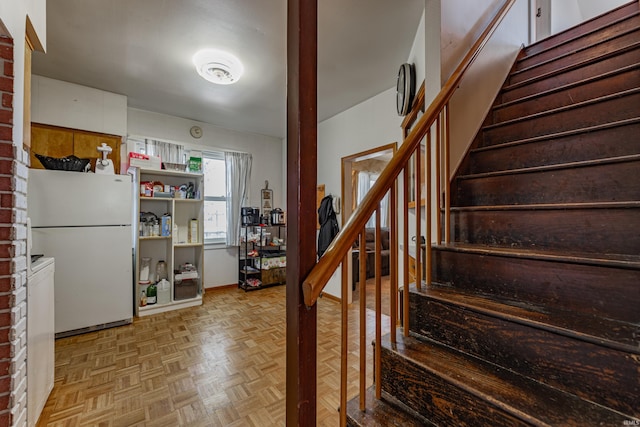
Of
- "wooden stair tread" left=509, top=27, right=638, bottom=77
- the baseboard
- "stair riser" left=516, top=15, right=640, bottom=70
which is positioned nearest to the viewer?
"wooden stair tread" left=509, top=27, right=638, bottom=77

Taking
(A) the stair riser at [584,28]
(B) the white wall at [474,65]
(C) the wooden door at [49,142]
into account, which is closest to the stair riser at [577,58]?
(B) the white wall at [474,65]

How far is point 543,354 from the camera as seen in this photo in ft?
2.86

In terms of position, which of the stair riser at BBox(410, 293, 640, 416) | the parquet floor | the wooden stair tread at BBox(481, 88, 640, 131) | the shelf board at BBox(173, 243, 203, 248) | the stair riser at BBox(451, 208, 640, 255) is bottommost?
the parquet floor

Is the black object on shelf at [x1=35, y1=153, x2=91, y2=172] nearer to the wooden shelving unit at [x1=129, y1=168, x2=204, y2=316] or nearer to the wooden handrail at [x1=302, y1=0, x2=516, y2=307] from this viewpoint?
the wooden shelving unit at [x1=129, y1=168, x2=204, y2=316]

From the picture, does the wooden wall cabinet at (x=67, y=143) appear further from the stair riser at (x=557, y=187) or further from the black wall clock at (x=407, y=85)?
the stair riser at (x=557, y=187)

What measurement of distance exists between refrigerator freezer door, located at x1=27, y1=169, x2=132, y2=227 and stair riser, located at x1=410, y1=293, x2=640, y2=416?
322 centimetres

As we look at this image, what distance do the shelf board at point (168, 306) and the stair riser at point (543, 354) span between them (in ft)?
10.8

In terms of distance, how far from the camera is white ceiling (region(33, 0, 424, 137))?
1.90 metres

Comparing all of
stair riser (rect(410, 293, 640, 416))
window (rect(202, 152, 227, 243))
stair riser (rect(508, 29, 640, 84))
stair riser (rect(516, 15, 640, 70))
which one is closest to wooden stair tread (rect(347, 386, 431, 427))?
stair riser (rect(410, 293, 640, 416))

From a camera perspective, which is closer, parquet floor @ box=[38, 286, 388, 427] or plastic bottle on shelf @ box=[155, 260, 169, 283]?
parquet floor @ box=[38, 286, 388, 427]

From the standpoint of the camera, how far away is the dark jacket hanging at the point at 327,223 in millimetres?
3812

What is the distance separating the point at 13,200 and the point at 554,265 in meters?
2.34

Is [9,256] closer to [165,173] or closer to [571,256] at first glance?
[571,256]

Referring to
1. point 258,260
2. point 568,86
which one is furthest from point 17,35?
point 258,260
